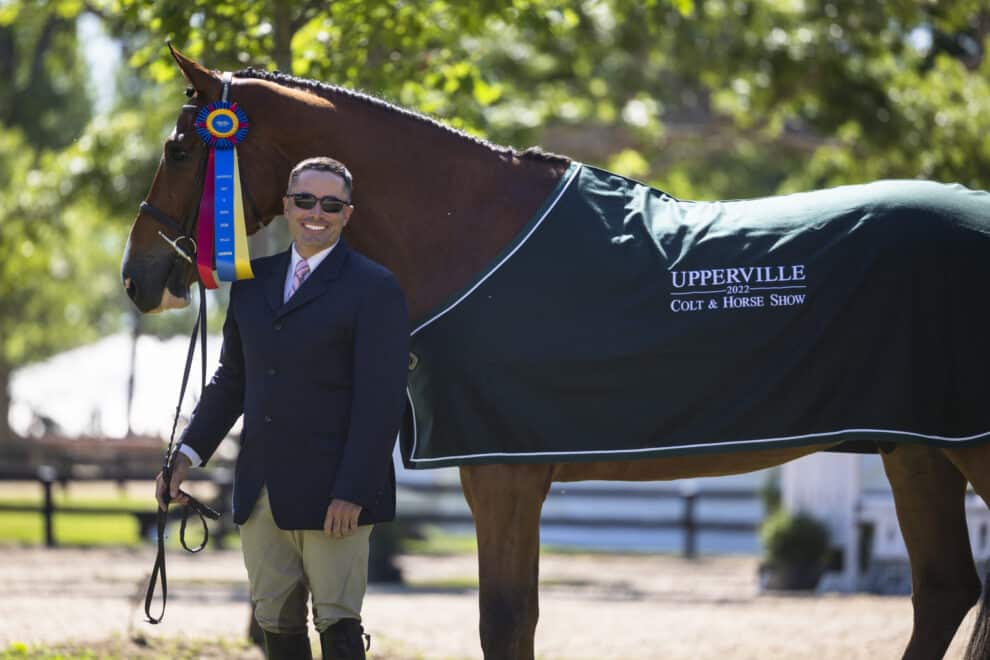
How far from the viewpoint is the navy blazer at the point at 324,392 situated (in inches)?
151

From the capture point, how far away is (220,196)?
4461 mm

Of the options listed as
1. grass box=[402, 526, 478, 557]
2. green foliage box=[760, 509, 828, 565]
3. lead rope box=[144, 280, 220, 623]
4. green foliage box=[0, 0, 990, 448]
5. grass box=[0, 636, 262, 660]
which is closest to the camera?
lead rope box=[144, 280, 220, 623]

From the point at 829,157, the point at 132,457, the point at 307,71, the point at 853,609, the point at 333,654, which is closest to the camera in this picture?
the point at 333,654

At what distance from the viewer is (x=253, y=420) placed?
13.1ft

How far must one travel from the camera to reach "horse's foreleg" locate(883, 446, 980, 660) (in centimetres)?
497

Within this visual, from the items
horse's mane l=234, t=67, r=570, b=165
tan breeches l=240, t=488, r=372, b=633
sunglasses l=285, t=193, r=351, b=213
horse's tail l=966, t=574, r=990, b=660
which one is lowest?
horse's tail l=966, t=574, r=990, b=660

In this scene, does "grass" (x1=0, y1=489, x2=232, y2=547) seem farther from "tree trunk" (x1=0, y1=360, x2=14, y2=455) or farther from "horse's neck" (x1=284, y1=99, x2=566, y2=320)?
"tree trunk" (x1=0, y1=360, x2=14, y2=455)

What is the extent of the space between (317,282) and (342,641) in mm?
1120

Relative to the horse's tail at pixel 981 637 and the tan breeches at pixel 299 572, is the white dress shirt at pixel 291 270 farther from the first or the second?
the horse's tail at pixel 981 637

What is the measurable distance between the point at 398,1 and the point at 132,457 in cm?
1850

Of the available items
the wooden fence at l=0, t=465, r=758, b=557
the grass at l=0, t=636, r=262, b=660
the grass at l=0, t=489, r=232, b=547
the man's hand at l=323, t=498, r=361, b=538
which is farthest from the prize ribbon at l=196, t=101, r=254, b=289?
the grass at l=0, t=489, r=232, b=547

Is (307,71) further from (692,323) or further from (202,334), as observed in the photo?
(692,323)

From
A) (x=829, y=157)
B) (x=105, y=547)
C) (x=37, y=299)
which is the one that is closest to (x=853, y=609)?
(x=829, y=157)

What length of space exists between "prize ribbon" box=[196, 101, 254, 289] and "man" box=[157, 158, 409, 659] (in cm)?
41
